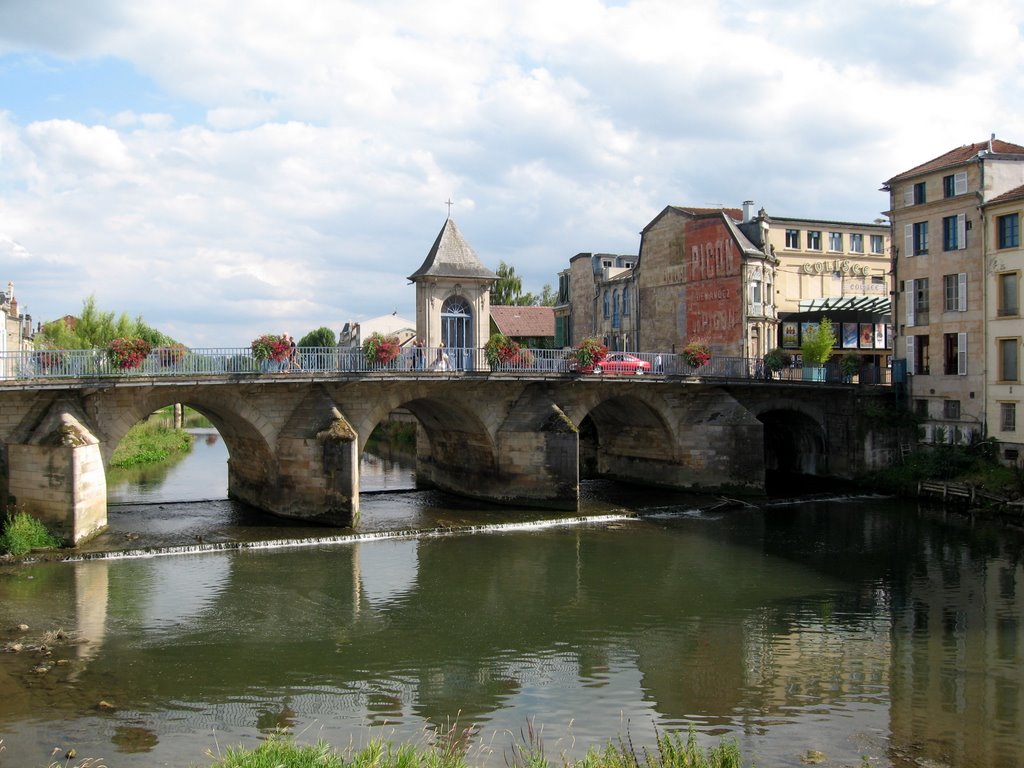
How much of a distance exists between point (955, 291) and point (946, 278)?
2.23ft

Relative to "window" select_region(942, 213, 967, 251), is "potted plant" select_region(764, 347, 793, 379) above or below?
below

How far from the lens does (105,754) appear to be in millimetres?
12617

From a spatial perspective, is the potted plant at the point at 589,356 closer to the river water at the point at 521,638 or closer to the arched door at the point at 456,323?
the arched door at the point at 456,323

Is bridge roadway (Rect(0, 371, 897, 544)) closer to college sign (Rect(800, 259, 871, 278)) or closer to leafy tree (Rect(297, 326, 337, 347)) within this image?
college sign (Rect(800, 259, 871, 278))

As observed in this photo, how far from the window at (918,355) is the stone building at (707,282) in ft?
27.5

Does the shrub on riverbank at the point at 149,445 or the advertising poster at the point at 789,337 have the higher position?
the advertising poster at the point at 789,337

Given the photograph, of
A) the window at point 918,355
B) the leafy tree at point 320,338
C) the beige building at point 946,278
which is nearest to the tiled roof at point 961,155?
the beige building at point 946,278

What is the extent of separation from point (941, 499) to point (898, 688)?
21262 millimetres

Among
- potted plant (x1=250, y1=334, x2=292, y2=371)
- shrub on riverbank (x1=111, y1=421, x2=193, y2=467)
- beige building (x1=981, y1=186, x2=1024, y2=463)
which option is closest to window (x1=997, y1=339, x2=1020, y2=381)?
beige building (x1=981, y1=186, x2=1024, y2=463)

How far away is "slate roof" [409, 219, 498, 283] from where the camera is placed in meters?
33.6

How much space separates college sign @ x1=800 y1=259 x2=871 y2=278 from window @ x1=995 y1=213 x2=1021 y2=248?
580 inches

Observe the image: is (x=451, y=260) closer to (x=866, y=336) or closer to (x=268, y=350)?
(x=268, y=350)

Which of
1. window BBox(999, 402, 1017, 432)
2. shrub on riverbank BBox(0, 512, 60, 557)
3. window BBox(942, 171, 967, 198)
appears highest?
window BBox(942, 171, 967, 198)

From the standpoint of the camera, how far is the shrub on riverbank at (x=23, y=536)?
23359 millimetres
